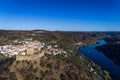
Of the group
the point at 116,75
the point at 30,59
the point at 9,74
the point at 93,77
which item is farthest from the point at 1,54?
the point at 116,75

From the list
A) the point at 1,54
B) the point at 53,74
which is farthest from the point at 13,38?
the point at 53,74

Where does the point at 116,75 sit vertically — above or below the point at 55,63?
below

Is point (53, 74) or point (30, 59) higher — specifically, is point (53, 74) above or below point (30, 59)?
below

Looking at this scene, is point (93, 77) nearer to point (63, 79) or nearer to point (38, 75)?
point (63, 79)

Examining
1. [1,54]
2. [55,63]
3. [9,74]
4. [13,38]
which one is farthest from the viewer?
[13,38]

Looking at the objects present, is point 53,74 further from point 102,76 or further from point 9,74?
point 102,76

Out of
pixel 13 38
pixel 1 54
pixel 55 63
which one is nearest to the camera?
pixel 55 63

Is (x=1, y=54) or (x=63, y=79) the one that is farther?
(x=1, y=54)

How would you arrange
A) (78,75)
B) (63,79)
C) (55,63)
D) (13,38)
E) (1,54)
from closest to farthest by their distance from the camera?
(63,79) → (78,75) → (55,63) → (1,54) → (13,38)

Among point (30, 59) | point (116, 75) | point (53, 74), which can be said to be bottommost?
point (116, 75)
